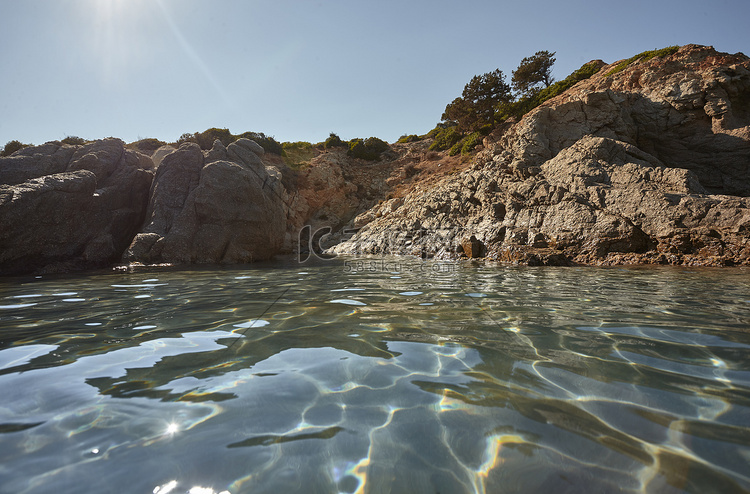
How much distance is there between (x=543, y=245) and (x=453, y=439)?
11.1 metres

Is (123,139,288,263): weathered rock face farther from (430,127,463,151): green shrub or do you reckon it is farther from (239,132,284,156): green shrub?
(430,127,463,151): green shrub

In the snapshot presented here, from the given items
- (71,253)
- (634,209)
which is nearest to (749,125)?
(634,209)

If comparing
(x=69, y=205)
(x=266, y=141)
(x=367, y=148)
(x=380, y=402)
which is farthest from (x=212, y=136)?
(x=380, y=402)

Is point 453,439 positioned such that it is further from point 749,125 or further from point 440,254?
point 749,125

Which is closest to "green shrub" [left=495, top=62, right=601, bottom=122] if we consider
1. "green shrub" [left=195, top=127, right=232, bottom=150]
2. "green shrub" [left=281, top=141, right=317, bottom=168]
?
"green shrub" [left=281, top=141, right=317, bottom=168]

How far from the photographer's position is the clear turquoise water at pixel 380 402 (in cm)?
120

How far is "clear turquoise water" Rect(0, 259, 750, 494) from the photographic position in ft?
3.92

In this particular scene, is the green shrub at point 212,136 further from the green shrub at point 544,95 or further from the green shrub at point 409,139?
the green shrub at point 544,95

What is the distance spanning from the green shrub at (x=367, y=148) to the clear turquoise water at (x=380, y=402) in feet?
98.9

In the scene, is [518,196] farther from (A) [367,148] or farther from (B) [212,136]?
(B) [212,136]

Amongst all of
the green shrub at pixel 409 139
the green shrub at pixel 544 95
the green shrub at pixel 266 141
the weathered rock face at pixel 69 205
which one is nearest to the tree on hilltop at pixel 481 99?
the green shrub at pixel 544 95

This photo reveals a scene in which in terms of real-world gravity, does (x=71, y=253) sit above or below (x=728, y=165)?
below

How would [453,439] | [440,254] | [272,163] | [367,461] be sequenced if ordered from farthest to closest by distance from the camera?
1. [272,163]
2. [440,254]
3. [453,439]
4. [367,461]

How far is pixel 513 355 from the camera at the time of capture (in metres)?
2.33
